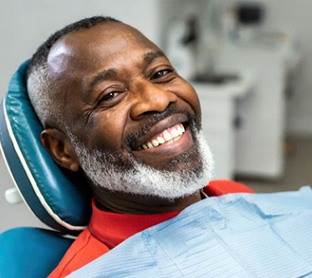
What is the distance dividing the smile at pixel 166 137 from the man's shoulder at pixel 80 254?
221 mm

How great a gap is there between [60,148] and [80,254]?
9.4 inches

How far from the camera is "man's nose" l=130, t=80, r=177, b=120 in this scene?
3.36 feet

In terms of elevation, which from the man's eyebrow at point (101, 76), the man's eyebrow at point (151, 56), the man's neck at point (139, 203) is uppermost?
the man's eyebrow at point (151, 56)

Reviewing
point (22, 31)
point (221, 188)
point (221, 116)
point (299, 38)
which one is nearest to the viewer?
point (221, 188)

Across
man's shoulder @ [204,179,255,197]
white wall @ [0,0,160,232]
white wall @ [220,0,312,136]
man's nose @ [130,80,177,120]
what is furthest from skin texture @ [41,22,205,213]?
white wall @ [220,0,312,136]

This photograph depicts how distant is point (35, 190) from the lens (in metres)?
1.12

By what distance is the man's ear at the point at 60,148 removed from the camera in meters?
1.14

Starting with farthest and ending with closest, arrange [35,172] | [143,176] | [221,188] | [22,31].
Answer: [22,31]
[221,188]
[35,172]
[143,176]

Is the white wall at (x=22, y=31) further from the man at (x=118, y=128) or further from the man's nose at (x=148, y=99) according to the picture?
the man's nose at (x=148, y=99)

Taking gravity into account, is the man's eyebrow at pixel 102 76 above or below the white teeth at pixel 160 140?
above

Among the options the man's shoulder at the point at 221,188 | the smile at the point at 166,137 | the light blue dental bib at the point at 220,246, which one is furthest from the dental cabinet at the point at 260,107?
the smile at the point at 166,137

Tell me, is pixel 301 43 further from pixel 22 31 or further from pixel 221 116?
pixel 22 31

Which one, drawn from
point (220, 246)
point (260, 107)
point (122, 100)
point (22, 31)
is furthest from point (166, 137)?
point (260, 107)

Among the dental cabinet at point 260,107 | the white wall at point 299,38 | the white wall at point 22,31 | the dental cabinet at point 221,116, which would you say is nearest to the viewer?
the white wall at point 22,31
